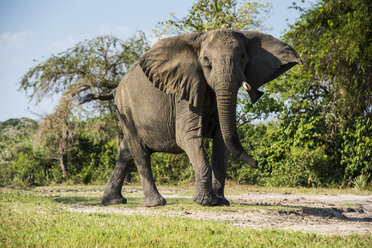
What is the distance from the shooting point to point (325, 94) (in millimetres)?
15852

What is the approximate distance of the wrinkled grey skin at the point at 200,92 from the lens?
7070mm

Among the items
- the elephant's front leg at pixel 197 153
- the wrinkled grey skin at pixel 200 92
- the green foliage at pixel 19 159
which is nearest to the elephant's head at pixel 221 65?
the wrinkled grey skin at pixel 200 92

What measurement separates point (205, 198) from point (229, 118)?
1460 millimetres

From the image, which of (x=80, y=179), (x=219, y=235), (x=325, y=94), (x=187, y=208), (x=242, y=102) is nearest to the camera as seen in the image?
(x=219, y=235)

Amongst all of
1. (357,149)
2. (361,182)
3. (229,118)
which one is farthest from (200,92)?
(357,149)

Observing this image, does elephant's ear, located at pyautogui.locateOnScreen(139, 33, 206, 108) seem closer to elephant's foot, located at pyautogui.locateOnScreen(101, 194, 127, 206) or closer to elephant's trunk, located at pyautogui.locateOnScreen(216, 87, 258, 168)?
elephant's trunk, located at pyautogui.locateOnScreen(216, 87, 258, 168)

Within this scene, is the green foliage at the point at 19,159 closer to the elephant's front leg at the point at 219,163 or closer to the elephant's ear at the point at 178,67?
the elephant's ear at the point at 178,67

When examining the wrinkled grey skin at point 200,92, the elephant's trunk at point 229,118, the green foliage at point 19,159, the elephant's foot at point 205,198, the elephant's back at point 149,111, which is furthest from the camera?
the green foliage at point 19,159

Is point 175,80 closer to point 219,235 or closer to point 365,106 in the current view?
point 219,235

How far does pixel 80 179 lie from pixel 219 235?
15447 mm

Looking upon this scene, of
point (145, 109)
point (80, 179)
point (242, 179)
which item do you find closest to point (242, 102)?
point (242, 179)

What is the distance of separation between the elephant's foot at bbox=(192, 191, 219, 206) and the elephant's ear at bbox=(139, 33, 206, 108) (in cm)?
148

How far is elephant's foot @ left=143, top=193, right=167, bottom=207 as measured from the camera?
27.8 feet

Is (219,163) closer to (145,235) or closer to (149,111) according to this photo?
(149,111)
